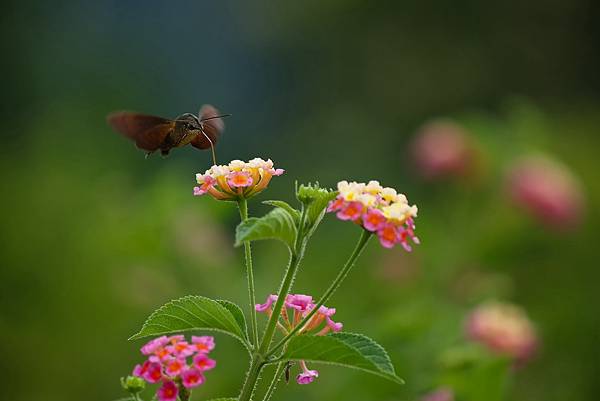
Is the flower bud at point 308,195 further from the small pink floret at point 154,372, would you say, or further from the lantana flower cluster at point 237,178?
the small pink floret at point 154,372

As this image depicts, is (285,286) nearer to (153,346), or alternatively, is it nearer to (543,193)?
(153,346)

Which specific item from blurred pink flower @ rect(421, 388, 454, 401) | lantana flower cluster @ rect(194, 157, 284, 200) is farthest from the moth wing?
blurred pink flower @ rect(421, 388, 454, 401)

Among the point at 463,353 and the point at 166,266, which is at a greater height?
the point at 166,266

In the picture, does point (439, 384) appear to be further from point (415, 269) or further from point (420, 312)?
point (415, 269)

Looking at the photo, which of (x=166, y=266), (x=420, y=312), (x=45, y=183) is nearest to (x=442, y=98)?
(x=45, y=183)

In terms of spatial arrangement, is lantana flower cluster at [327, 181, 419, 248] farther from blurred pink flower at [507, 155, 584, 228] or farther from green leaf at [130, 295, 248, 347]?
blurred pink flower at [507, 155, 584, 228]

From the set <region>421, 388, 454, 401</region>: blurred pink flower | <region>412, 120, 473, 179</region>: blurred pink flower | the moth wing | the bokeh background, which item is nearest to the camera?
the moth wing

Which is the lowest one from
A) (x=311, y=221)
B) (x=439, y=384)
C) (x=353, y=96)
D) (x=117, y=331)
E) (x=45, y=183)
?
(x=311, y=221)

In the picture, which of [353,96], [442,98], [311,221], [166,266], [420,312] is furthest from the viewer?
[353,96]

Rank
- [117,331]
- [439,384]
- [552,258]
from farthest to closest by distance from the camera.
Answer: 1. [552,258]
2. [117,331]
3. [439,384]
